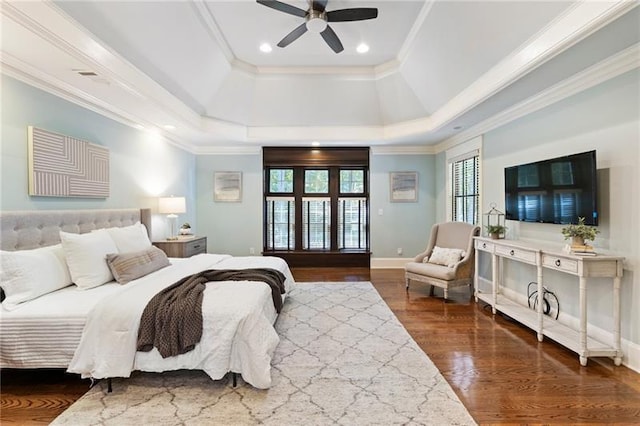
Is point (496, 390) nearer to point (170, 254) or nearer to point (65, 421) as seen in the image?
point (65, 421)

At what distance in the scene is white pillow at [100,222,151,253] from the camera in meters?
3.45

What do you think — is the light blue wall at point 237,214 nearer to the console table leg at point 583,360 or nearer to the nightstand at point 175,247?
the nightstand at point 175,247

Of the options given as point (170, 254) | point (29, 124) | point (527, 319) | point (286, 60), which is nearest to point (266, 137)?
point (286, 60)

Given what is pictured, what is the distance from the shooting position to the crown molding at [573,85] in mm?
2570

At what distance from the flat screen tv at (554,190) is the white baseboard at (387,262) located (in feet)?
9.61

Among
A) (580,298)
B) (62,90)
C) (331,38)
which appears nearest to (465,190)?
(580,298)

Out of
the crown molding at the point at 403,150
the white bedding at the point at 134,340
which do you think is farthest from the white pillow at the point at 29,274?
the crown molding at the point at 403,150

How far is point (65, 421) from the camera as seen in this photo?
1991 mm

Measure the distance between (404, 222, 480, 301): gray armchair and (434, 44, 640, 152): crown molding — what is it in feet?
5.02

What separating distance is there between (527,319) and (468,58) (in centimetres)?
287

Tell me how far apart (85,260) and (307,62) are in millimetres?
3753

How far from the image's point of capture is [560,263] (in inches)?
111

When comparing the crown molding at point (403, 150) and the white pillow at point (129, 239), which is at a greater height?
the crown molding at point (403, 150)

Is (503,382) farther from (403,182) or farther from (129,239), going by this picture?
(403,182)
